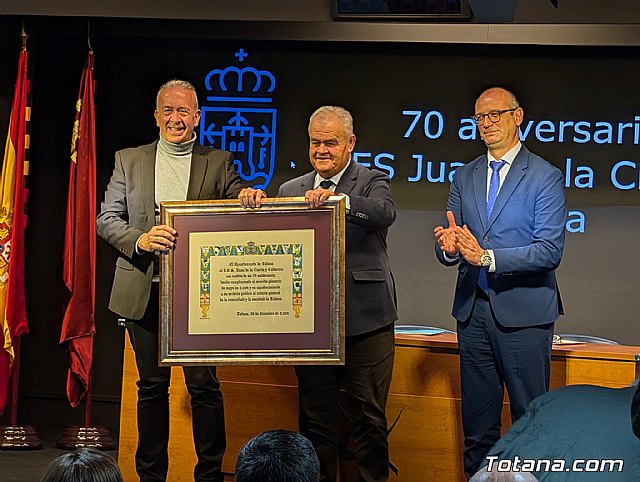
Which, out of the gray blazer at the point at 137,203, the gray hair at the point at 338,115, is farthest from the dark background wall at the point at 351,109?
the gray hair at the point at 338,115

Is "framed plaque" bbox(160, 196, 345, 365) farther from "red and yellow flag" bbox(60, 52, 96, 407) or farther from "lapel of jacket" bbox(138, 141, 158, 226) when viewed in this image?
"red and yellow flag" bbox(60, 52, 96, 407)

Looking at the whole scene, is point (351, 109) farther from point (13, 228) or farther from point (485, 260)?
point (485, 260)

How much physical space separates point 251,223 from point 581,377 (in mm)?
1652

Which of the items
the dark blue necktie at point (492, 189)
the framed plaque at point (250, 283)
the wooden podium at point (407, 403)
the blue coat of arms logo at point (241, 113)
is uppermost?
the blue coat of arms logo at point (241, 113)

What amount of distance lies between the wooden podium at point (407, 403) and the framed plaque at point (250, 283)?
666mm

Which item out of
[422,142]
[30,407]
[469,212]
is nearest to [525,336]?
[469,212]

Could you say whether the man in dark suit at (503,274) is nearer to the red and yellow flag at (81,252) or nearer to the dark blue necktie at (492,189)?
the dark blue necktie at (492,189)

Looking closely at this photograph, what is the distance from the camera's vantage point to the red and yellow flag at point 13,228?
21.3 ft

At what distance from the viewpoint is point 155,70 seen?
24.4 ft

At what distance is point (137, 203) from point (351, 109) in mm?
2718

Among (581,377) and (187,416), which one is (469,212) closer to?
(581,377)

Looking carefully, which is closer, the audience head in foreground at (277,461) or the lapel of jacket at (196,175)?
the audience head in foreground at (277,461)

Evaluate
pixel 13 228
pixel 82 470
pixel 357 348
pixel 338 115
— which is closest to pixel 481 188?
pixel 338 115

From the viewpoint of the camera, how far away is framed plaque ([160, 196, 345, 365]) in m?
4.58
